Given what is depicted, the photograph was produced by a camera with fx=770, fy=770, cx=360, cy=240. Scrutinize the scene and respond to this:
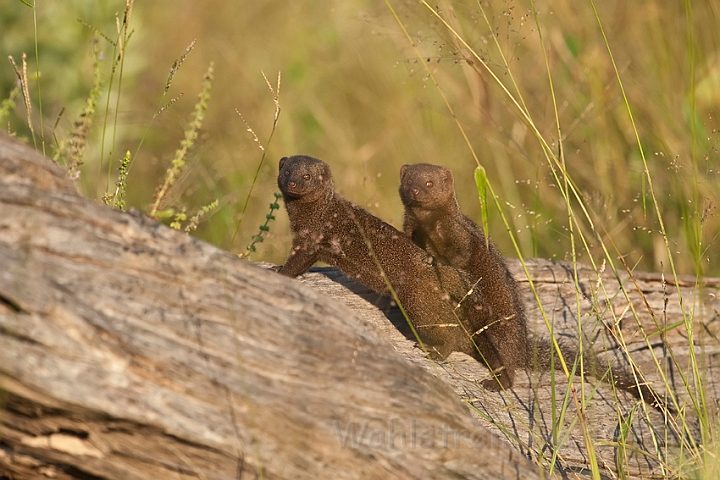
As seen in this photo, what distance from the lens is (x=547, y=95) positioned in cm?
610

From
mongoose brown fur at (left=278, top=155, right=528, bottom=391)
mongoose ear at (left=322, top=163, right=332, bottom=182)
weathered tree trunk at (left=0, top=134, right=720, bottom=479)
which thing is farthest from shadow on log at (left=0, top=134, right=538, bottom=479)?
mongoose ear at (left=322, top=163, right=332, bottom=182)

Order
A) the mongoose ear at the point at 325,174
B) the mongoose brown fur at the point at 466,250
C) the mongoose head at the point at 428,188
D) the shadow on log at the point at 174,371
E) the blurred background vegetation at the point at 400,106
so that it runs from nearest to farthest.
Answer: the shadow on log at the point at 174,371
the mongoose brown fur at the point at 466,250
the mongoose head at the point at 428,188
the mongoose ear at the point at 325,174
the blurred background vegetation at the point at 400,106

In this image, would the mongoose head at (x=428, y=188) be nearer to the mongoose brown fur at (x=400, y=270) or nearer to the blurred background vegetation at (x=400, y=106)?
the mongoose brown fur at (x=400, y=270)

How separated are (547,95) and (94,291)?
4.81m

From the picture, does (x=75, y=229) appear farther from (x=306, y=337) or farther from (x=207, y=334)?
(x=306, y=337)

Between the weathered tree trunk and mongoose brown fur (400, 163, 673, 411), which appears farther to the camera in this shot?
mongoose brown fur (400, 163, 673, 411)

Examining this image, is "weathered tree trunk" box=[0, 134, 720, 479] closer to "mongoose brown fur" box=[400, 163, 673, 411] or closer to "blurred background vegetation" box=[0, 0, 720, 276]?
"mongoose brown fur" box=[400, 163, 673, 411]

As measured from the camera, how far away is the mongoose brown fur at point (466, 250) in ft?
12.0

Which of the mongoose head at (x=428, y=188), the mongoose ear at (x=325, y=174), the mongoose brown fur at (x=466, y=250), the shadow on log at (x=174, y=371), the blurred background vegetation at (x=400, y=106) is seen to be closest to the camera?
the shadow on log at (x=174, y=371)

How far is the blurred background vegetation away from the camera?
5465 millimetres

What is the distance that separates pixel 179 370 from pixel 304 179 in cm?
221

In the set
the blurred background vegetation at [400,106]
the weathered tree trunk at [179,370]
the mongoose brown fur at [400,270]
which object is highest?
the blurred background vegetation at [400,106]

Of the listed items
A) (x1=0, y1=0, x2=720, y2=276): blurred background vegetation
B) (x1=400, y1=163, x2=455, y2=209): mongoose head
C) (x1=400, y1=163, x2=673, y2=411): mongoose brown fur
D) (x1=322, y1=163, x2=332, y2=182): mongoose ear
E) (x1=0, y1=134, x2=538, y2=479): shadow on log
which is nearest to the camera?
(x1=0, y1=134, x2=538, y2=479): shadow on log

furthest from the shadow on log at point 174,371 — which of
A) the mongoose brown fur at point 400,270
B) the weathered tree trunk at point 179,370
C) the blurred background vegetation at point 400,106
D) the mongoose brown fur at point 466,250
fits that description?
the blurred background vegetation at point 400,106
